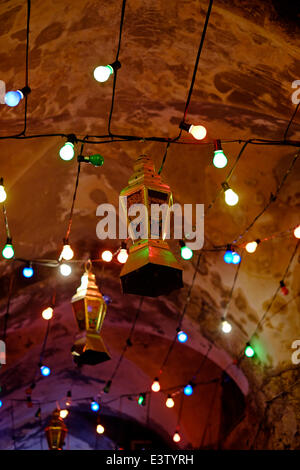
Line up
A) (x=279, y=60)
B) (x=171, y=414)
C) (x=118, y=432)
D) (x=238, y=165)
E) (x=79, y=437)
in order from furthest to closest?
(x=79, y=437) < (x=118, y=432) < (x=171, y=414) < (x=238, y=165) < (x=279, y=60)

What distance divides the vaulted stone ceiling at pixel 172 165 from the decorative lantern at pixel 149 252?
189cm

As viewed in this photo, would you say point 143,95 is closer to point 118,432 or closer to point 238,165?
point 238,165

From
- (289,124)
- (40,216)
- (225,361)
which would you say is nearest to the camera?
(289,124)

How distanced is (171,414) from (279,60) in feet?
28.5

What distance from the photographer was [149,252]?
3.32 meters

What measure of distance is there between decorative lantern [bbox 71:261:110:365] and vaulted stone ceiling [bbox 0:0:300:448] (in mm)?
2353

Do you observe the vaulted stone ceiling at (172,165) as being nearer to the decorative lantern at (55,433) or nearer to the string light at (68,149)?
the string light at (68,149)

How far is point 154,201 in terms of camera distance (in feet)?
12.0

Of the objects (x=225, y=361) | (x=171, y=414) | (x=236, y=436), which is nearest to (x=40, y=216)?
(x=225, y=361)

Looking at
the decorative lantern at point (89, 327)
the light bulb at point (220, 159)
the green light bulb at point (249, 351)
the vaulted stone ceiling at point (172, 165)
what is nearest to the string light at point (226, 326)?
the vaulted stone ceiling at point (172, 165)

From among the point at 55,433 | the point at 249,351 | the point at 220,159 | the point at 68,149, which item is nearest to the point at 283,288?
the point at 249,351

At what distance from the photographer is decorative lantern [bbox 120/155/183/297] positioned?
3.31 meters

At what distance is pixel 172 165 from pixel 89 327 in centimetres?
305

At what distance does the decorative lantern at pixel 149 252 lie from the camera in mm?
3312
